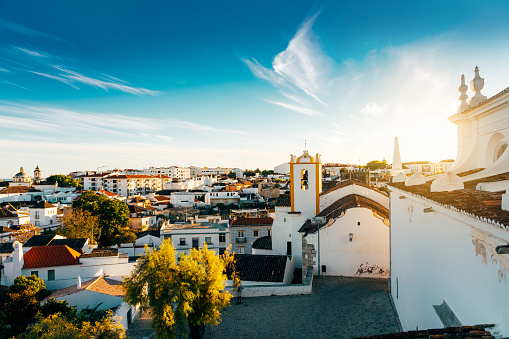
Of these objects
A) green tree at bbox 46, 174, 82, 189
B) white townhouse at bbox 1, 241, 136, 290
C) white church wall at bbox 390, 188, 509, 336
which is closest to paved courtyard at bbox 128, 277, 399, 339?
white church wall at bbox 390, 188, 509, 336

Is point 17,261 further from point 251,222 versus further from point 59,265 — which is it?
point 251,222

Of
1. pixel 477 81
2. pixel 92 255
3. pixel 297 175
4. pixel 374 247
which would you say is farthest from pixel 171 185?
pixel 477 81

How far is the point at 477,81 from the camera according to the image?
761 centimetres

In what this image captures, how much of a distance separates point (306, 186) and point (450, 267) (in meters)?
12.4

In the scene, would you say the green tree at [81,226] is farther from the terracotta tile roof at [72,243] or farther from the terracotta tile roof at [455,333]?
the terracotta tile roof at [455,333]

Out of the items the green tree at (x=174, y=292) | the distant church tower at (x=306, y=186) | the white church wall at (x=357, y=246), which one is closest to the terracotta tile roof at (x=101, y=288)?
the green tree at (x=174, y=292)

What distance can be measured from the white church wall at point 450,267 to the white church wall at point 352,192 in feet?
28.1

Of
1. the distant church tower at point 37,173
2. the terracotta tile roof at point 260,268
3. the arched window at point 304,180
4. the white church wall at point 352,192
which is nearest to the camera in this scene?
the terracotta tile roof at point 260,268

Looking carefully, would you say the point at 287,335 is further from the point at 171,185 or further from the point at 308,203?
the point at 171,185

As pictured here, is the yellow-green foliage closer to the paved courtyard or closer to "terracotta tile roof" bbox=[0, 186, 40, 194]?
the paved courtyard

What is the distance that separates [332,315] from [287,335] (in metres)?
1.69

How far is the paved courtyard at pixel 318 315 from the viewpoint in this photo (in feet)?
28.2

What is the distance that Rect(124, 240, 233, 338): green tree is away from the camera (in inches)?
340

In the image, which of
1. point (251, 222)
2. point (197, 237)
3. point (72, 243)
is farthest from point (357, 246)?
point (72, 243)
